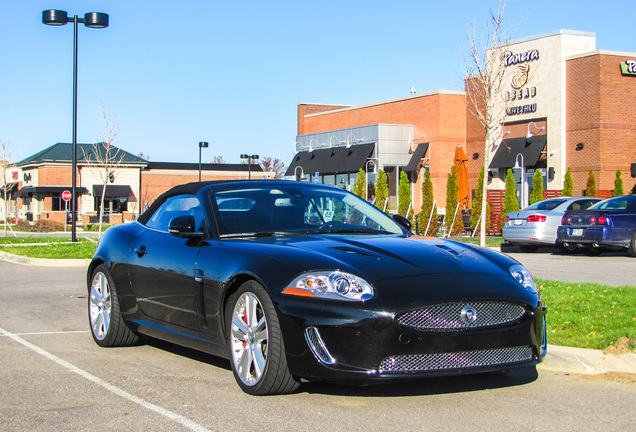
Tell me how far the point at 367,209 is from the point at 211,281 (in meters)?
1.83

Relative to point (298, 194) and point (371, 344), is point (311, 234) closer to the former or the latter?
point (298, 194)

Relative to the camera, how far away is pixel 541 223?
20172 mm

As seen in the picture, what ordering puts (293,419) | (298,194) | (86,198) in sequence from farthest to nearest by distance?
1. (86,198)
2. (298,194)
3. (293,419)

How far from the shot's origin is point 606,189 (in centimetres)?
3497

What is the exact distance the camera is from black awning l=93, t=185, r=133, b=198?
65250mm

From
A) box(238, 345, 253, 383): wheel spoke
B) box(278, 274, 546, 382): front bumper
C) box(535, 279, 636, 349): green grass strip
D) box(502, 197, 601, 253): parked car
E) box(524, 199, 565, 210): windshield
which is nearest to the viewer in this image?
box(278, 274, 546, 382): front bumper

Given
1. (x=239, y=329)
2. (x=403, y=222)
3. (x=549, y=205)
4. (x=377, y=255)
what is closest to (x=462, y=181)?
(x=549, y=205)

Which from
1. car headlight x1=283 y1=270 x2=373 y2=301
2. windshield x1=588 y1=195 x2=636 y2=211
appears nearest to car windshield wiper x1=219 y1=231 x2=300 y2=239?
car headlight x1=283 y1=270 x2=373 y2=301

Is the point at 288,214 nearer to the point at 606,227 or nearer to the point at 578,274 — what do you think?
the point at 578,274

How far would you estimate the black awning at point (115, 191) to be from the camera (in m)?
65.2

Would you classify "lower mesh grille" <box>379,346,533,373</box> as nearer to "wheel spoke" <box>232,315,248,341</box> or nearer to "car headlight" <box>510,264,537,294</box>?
"car headlight" <box>510,264,537,294</box>

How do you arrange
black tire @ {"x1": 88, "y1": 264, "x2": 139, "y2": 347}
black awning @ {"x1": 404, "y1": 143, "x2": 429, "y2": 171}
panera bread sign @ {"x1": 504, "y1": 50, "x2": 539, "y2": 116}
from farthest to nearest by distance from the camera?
1. black awning @ {"x1": 404, "y1": 143, "x2": 429, "y2": 171}
2. panera bread sign @ {"x1": 504, "y1": 50, "x2": 539, "y2": 116}
3. black tire @ {"x1": 88, "y1": 264, "x2": 139, "y2": 347}

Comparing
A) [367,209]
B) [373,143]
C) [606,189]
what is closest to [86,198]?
[373,143]

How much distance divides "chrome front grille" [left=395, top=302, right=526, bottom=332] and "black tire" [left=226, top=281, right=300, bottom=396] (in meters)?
0.83
